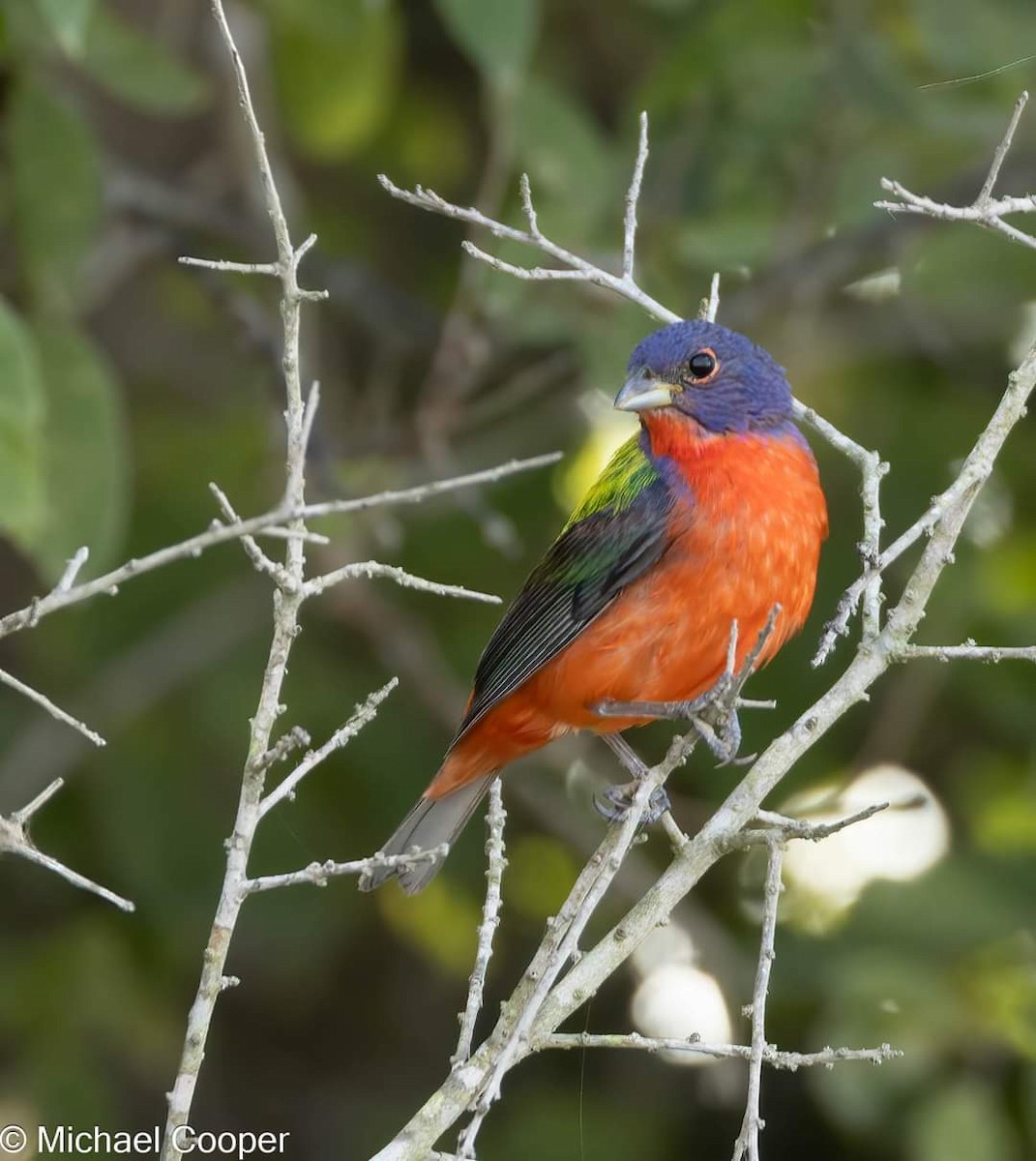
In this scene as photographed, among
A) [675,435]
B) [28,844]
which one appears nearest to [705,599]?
[675,435]

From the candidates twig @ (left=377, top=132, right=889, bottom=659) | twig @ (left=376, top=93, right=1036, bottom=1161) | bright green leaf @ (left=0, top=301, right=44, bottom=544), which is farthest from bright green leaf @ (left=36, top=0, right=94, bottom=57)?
twig @ (left=376, top=93, right=1036, bottom=1161)

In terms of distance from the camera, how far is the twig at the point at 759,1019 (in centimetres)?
262

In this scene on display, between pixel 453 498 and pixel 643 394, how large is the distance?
203cm

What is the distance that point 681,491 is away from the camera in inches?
171

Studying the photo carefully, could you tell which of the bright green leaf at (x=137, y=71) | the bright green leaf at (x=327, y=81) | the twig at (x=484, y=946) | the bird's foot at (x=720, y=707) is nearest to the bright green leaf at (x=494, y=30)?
the bright green leaf at (x=137, y=71)

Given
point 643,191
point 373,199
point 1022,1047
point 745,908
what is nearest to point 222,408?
point 373,199

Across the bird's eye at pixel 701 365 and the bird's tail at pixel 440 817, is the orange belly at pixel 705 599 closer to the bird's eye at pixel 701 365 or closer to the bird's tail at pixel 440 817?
the bird's eye at pixel 701 365

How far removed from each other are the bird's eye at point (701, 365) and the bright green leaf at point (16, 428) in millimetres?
1688

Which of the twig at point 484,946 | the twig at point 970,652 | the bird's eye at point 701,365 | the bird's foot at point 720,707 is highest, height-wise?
the bird's eye at point 701,365

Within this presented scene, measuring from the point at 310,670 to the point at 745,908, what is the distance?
6.00ft

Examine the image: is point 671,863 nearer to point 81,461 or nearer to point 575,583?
point 575,583

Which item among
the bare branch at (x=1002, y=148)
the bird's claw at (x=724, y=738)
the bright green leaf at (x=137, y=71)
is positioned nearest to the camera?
the bare branch at (x=1002, y=148)

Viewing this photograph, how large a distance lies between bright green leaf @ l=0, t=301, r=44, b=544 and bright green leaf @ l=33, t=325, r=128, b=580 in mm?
680

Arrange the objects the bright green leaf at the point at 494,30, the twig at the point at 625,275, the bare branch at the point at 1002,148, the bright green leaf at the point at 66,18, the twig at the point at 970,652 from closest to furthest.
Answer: the bare branch at the point at 1002,148, the twig at the point at 970,652, the twig at the point at 625,275, the bright green leaf at the point at 66,18, the bright green leaf at the point at 494,30
